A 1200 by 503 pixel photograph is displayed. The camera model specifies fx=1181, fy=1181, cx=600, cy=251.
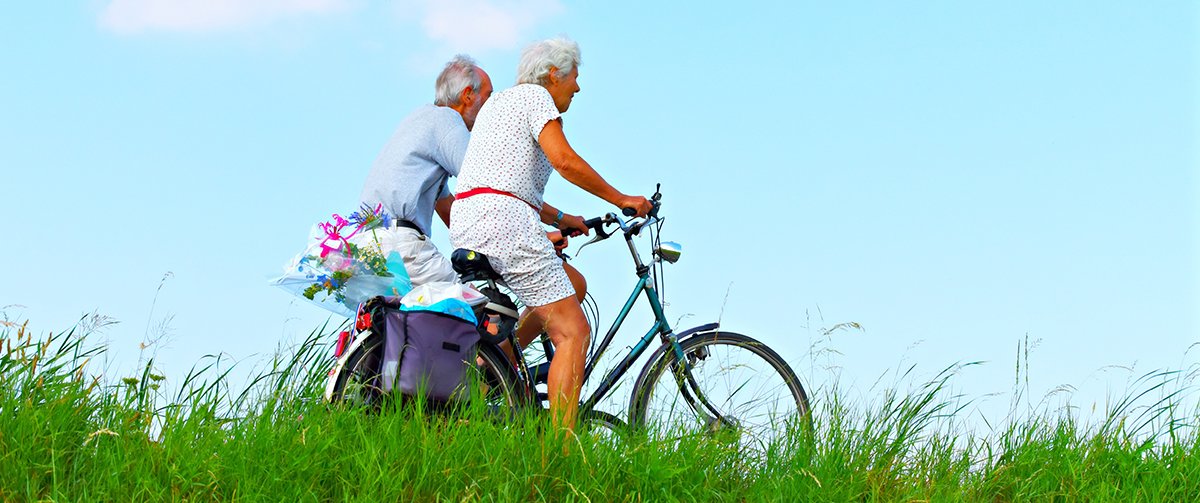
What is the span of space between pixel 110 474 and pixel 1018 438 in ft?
12.7

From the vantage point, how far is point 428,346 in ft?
16.5

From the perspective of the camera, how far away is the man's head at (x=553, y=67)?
5352mm

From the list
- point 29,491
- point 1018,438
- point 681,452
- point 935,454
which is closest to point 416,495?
point 681,452

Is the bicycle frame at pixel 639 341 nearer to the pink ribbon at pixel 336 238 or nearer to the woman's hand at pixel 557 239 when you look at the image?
the woman's hand at pixel 557 239

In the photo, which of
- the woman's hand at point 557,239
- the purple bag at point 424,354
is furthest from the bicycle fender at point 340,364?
the woman's hand at point 557,239

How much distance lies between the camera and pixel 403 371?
500 centimetres

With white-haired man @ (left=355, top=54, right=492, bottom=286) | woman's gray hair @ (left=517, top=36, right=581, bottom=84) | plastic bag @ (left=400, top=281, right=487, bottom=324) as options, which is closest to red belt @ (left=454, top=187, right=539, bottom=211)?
plastic bag @ (left=400, top=281, right=487, bottom=324)

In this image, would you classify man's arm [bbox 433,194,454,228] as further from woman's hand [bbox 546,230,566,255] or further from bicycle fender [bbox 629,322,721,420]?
bicycle fender [bbox 629,322,721,420]

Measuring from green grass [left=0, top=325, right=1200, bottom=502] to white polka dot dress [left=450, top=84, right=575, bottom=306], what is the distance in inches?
28.8

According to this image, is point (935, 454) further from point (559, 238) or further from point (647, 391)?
point (559, 238)

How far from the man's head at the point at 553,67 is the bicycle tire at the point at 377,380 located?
1.20 meters

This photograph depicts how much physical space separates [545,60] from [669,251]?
1.16 metres

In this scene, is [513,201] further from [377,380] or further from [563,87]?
[377,380]

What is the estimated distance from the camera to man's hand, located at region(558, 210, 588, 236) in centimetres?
576
